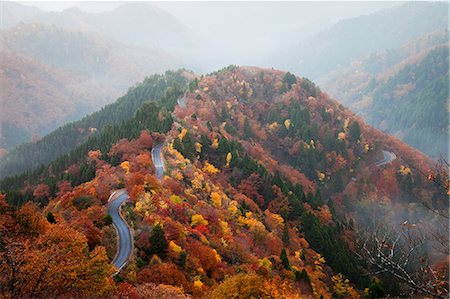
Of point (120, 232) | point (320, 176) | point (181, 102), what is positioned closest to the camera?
point (120, 232)

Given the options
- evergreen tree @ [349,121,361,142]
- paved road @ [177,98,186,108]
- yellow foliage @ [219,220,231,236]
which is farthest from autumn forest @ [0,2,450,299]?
paved road @ [177,98,186,108]

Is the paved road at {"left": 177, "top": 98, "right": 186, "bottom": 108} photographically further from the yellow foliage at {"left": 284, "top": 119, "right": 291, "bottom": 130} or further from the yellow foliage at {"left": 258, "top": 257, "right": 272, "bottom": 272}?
the yellow foliage at {"left": 258, "top": 257, "right": 272, "bottom": 272}

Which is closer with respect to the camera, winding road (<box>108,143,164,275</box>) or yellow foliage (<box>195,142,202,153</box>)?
winding road (<box>108,143,164,275</box>)

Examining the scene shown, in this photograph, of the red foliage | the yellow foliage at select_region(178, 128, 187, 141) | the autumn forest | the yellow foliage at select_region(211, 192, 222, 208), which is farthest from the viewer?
the yellow foliage at select_region(178, 128, 187, 141)

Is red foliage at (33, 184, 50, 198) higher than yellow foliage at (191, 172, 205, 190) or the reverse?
the reverse

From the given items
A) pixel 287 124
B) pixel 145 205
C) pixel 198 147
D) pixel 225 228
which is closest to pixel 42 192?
pixel 198 147

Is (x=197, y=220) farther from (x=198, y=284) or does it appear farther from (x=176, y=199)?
(x=198, y=284)

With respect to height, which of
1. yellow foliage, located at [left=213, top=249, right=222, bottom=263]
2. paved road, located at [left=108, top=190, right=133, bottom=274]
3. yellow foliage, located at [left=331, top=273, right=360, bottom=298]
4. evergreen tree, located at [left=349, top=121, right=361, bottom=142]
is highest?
paved road, located at [left=108, top=190, right=133, bottom=274]
